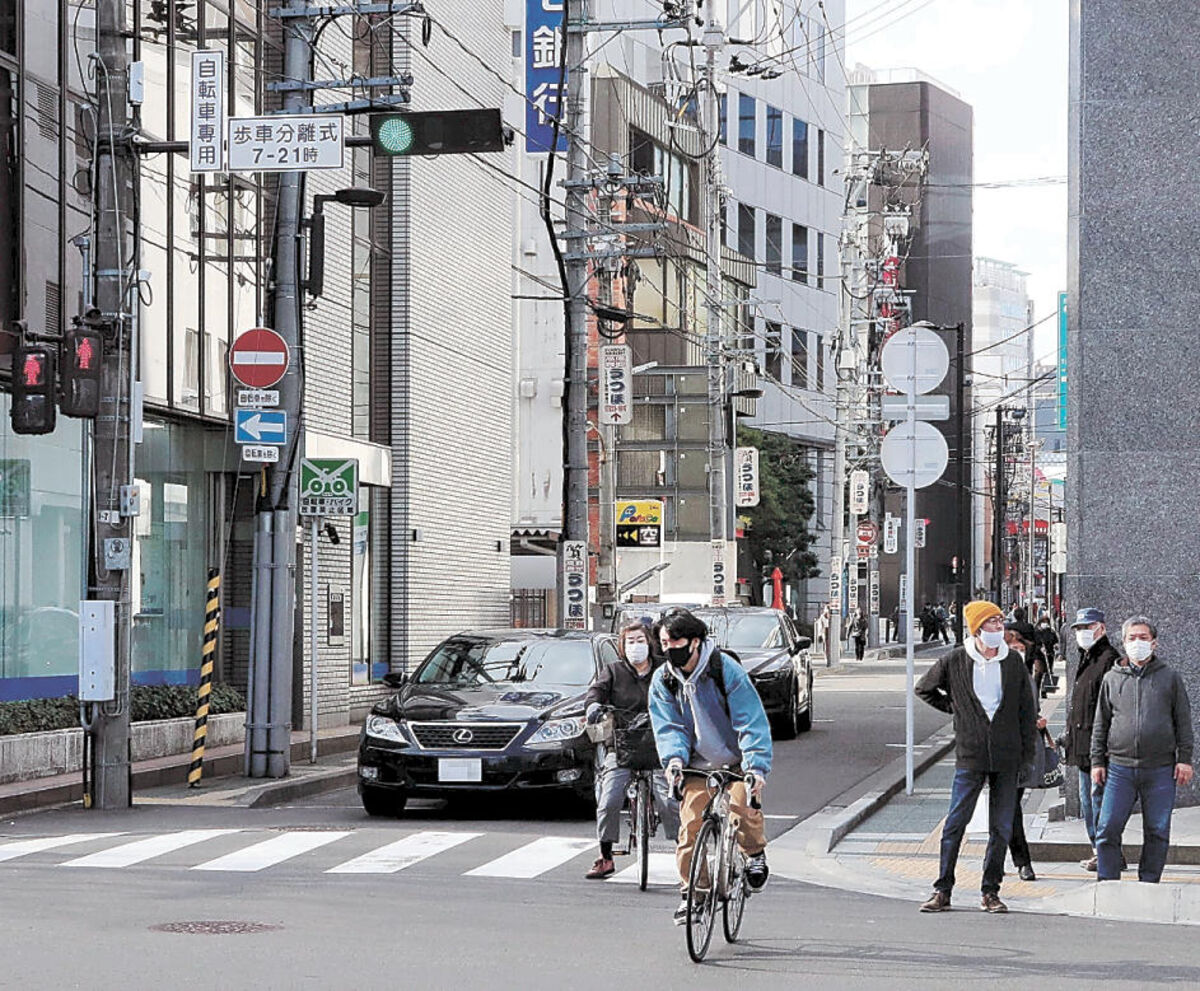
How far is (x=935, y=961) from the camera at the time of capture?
1011 cm

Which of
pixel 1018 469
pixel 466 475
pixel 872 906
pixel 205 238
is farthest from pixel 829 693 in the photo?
pixel 1018 469

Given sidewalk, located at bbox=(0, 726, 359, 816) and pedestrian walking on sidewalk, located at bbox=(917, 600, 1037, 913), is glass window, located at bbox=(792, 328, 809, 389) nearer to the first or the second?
sidewalk, located at bbox=(0, 726, 359, 816)

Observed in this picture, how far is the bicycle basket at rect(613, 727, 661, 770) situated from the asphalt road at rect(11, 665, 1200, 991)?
833 millimetres

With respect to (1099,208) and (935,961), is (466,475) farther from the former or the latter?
(935,961)

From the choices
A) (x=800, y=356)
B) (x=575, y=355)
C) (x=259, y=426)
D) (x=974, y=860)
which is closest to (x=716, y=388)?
(x=575, y=355)

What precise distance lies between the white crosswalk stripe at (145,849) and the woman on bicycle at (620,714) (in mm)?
3106

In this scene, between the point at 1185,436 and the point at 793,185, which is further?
the point at 793,185

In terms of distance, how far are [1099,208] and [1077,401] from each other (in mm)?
1513

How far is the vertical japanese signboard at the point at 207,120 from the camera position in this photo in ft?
60.2

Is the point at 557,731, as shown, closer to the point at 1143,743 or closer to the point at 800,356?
the point at 1143,743

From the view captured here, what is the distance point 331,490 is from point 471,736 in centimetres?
581

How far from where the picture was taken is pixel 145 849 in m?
14.6

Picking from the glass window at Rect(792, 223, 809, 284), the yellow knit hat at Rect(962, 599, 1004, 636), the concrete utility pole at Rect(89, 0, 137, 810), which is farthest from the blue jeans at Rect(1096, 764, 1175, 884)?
the glass window at Rect(792, 223, 809, 284)

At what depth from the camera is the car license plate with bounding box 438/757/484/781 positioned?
16.8m
